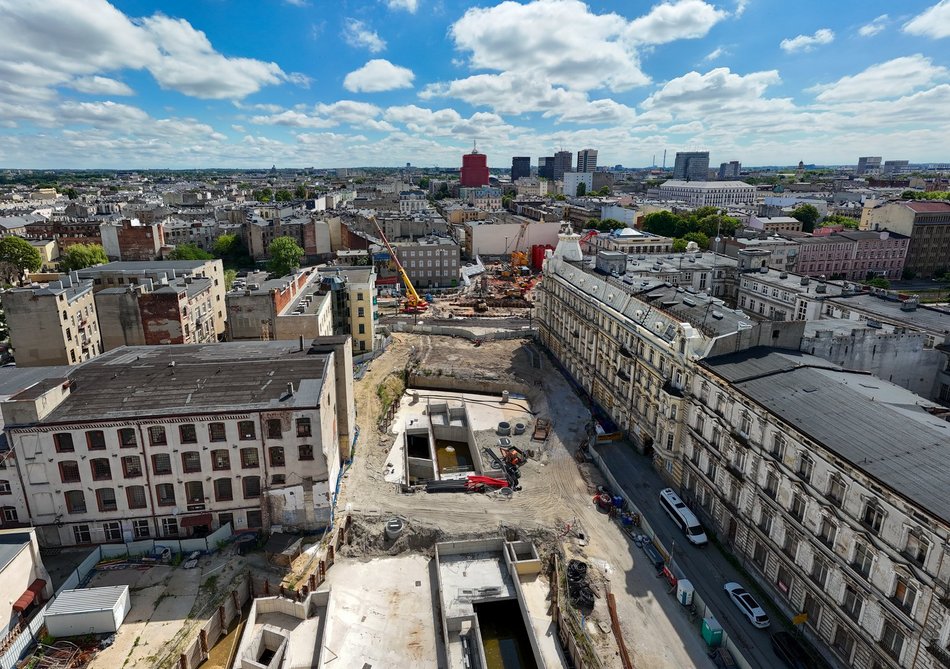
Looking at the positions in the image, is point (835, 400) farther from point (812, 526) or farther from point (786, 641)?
point (786, 641)

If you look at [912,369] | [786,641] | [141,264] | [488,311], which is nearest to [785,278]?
[912,369]

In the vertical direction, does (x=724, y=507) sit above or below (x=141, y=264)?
below

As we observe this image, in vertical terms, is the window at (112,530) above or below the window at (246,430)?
below

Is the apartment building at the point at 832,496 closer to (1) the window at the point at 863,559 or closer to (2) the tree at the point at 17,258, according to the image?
(1) the window at the point at 863,559

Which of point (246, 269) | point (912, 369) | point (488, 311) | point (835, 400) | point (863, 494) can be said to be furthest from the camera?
point (246, 269)

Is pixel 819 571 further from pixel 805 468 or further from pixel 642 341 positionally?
pixel 642 341

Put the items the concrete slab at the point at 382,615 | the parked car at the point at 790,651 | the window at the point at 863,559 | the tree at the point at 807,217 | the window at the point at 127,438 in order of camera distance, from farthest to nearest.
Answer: the tree at the point at 807,217 → the window at the point at 127,438 → the concrete slab at the point at 382,615 → the parked car at the point at 790,651 → the window at the point at 863,559

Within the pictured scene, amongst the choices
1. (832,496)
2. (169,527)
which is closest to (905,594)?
(832,496)

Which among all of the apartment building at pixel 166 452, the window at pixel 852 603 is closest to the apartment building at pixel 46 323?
the apartment building at pixel 166 452
